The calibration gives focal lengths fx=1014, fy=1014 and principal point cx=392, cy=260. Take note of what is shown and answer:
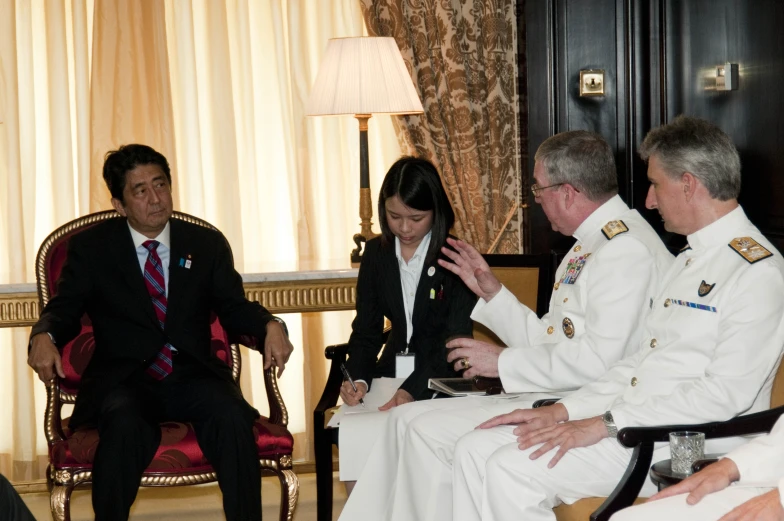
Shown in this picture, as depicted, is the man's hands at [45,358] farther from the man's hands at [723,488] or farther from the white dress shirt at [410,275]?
the man's hands at [723,488]

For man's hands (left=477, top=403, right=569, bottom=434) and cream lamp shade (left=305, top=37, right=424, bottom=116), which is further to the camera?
cream lamp shade (left=305, top=37, right=424, bottom=116)

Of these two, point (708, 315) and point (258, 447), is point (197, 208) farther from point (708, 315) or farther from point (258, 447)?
point (708, 315)

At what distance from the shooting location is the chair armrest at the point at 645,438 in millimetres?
2314

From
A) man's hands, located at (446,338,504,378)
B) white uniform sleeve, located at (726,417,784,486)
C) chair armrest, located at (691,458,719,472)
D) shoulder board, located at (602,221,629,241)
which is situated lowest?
chair armrest, located at (691,458,719,472)

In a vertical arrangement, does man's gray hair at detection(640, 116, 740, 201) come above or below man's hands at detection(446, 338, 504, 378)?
above

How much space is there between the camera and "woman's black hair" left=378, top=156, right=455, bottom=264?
11.4ft

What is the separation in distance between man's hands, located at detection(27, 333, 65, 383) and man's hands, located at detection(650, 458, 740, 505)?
6.60ft

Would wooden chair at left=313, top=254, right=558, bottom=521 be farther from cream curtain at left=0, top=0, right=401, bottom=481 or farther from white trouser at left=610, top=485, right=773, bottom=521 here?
white trouser at left=610, top=485, right=773, bottom=521

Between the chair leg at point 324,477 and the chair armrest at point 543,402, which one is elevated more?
the chair armrest at point 543,402

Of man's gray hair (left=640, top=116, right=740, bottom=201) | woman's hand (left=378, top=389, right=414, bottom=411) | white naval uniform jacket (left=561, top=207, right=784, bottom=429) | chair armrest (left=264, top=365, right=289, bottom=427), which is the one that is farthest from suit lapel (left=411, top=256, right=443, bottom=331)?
man's gray hair (left=640, top=116, right=740, bottom=201)

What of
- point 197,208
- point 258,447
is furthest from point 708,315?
point 197,208

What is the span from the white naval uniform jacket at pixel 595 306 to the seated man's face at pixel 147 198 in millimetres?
1378

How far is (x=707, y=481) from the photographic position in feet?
6.91

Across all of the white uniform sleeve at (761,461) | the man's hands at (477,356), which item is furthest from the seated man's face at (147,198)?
the white uniform sleeve at (761,461)
